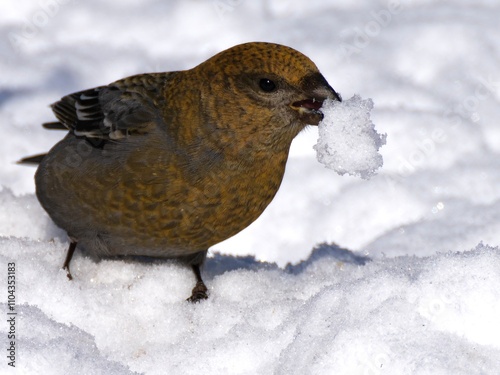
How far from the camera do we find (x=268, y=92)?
3605 mm

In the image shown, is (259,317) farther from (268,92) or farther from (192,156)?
(268,92)

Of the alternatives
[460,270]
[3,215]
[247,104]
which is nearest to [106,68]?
[3,215]

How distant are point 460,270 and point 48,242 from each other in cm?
205

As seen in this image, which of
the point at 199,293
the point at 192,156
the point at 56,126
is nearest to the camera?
the point at 192,156

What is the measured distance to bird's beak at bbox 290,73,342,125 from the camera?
352cm

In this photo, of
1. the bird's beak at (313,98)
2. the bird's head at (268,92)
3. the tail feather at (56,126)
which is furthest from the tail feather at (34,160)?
the bird's beak at (313,98)

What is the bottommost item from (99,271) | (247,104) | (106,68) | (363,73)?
(99,271)

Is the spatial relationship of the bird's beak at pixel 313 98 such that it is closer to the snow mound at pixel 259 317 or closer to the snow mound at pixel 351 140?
the snow mound at pixel 351 140

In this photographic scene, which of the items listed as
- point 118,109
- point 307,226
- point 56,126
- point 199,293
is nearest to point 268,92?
point 118,109

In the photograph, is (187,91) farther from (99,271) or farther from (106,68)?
(106,68)

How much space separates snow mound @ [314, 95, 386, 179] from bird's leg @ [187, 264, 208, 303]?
91 centimetres

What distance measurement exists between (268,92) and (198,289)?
0.98 m

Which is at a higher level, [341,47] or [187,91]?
[341,47]

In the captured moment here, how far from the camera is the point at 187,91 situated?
388 centimetres
